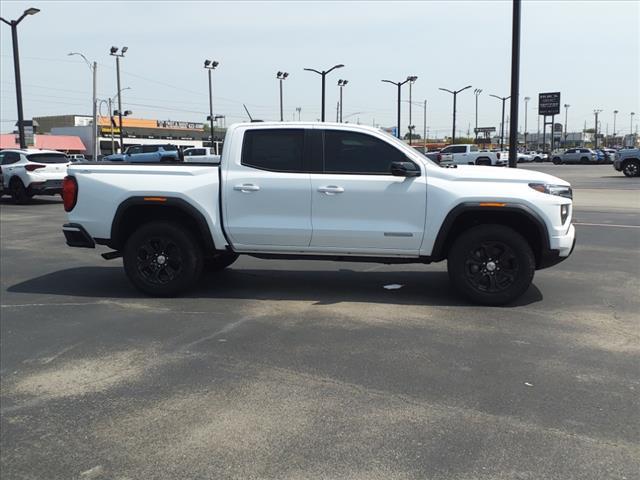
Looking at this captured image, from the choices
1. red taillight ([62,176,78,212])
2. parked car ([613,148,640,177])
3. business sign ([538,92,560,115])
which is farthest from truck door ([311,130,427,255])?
business sign ([538,92,560,115])

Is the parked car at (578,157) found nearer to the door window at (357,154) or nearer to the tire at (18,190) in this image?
the tire at (18,190)

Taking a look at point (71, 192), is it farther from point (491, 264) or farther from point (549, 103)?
point (549, 103)

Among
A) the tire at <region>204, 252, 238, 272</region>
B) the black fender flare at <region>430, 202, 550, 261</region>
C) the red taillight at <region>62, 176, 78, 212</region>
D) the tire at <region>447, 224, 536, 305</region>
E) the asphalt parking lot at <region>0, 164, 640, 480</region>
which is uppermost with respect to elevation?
the red taillight at <region>62, 176, 78, 212</region>

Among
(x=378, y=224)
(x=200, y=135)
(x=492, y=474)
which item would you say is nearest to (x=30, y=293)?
(x=378, y=224)

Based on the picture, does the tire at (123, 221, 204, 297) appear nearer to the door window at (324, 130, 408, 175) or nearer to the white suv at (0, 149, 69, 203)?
the door window at (324, 130, 408, 175)

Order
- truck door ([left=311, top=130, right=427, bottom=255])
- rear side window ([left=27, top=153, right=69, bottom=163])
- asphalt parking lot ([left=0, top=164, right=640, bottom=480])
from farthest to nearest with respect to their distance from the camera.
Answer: rear side window ([left=27, top=153, right=69, bottom=163]), truck door ([left=311, top=130, right=427, bottom=255]), asphalt parking lot ([left=0, top=164, right=640, bottom=480])

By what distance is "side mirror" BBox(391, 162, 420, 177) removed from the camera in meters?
6.18

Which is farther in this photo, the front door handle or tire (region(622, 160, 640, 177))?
tire (region(622, 160, 640, 177))

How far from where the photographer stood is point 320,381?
14.2 ft

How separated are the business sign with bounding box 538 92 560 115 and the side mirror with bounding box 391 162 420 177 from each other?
8944 cm

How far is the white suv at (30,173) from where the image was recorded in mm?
18641

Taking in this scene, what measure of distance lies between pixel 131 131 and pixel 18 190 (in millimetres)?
88512

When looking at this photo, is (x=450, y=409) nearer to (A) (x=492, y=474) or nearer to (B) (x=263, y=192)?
(A) (x=492, y=474)

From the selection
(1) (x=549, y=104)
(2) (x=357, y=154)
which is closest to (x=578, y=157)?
(1) (x=549, y=104)
